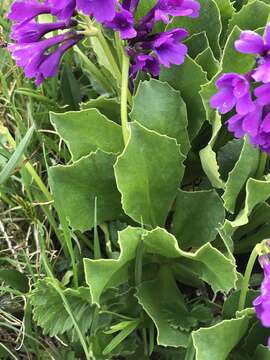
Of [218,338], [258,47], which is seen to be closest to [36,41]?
[258,47]

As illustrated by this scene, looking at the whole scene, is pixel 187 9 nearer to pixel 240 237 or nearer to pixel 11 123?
pixel 240 237

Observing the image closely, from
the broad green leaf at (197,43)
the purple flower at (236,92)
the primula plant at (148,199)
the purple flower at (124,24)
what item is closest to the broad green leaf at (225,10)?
the primula plant at (148,199)

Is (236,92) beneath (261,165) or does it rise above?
above

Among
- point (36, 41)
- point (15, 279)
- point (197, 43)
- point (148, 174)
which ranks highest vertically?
point (36, 41)

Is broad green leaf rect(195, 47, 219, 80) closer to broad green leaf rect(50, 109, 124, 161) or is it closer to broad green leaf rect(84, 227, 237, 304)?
broad green leaf rect(50, 109, 124, 161)

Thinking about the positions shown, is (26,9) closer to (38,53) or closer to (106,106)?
(38,53)

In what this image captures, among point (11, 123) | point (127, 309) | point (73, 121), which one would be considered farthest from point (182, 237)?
point (11, 123)

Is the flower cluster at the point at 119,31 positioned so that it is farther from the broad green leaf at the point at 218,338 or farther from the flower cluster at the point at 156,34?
the broad green leaf at the point at 218,338
